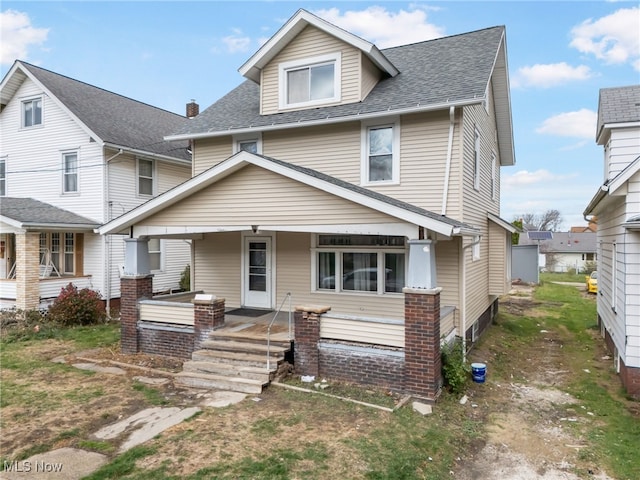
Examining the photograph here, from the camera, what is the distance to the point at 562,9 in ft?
41.6

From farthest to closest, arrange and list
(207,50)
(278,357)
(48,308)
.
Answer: (207,50)
(48,308)
(278,357)

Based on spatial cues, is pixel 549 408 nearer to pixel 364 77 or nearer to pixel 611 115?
pixel 611 115

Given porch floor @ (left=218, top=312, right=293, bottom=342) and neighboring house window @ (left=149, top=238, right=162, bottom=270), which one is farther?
neighboring house window @ (left=149, top=238, right=162, bottom=270)

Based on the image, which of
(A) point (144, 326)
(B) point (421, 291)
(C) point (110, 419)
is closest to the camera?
(C) point (110, 419)

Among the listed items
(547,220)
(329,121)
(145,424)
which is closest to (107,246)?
(329,121)

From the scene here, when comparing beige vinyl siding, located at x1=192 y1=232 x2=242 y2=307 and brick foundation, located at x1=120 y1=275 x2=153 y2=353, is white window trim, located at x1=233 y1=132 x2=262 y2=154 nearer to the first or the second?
beige vinyl siding, located at x1=192 y1=232 x2=242 y2=307

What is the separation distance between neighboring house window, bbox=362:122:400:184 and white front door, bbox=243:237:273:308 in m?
3.36

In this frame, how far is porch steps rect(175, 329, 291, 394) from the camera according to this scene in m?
7.37

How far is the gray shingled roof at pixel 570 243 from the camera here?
178 feet

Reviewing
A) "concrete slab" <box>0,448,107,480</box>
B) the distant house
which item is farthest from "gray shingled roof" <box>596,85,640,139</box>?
the distant house

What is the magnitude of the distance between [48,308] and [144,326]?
21.9 feet

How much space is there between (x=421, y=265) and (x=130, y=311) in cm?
674

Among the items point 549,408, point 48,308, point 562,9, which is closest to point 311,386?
point 549,408

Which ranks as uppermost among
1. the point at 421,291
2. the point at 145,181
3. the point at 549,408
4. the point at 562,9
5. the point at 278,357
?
the point at 562,9
